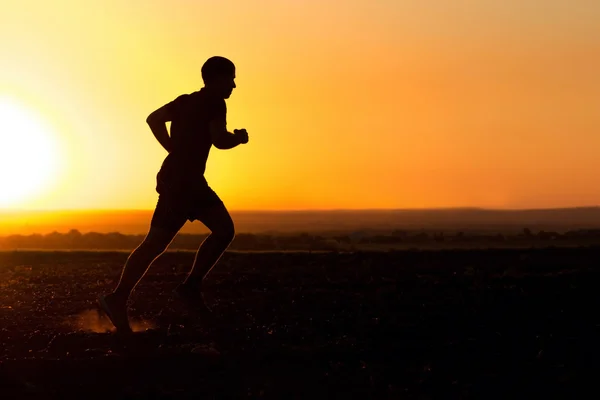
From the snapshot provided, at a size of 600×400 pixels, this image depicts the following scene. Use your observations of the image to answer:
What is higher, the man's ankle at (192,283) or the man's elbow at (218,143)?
the man's elbow at (218,143)

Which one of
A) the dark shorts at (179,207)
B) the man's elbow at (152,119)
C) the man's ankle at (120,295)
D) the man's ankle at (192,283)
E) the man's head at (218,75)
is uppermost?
the man's head at (218,75)

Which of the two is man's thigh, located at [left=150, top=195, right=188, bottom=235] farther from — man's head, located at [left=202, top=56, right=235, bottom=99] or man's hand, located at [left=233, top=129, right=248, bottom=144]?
man's head, located at [left=202, top=56, right=235, bottom=99]

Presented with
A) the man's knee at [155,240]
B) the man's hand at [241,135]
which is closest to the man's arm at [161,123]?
the man's hand at [241,135]

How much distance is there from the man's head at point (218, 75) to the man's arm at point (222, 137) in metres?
0.25

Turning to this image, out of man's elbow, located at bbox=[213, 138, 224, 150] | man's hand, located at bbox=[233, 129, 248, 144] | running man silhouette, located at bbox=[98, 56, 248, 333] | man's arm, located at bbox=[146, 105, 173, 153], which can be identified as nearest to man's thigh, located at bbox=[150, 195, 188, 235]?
running man silhouette, located at bbox=[98, 56, 248, 333]

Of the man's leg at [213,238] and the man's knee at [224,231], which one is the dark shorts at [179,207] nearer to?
the man's leg at [213,238]

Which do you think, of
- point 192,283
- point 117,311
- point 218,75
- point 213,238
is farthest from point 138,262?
point 218,75

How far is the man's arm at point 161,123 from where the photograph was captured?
6.79m

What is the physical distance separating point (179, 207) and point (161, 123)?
2.19 ft

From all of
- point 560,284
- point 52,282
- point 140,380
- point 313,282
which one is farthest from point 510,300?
point 52,282

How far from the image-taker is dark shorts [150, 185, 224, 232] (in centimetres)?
668

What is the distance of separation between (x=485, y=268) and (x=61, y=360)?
7.80 metres

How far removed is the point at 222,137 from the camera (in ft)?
21.9

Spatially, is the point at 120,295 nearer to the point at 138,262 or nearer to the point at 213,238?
the point at 138,262
